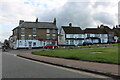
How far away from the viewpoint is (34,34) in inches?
2822

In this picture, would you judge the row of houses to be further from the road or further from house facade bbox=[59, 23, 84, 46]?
the road

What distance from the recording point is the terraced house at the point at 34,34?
6931 cm

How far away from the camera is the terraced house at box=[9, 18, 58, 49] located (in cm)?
6931

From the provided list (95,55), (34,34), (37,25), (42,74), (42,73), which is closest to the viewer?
(42,74)

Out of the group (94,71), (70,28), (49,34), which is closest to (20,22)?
(49,34)

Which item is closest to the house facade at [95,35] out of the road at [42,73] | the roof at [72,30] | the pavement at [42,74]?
the roof at [72,30]

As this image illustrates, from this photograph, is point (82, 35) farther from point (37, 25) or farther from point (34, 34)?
point (34, 34)

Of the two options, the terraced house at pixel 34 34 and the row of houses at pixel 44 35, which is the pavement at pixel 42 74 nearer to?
the row of houses at pixel 44 35

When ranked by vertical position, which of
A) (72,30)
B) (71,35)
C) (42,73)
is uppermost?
(72,30)

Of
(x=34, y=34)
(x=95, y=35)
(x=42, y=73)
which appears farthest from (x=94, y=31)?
(x=42, y=73)

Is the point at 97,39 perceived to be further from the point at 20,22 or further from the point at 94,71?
the point at 94,71

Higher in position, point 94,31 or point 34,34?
point 94,31

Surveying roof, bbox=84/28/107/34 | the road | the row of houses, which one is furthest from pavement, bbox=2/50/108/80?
roof, bbox=84/28/107/34

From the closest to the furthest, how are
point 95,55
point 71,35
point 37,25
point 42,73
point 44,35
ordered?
point 42,73
point 95,55
point 44,35
point 37,25
point 71,35
